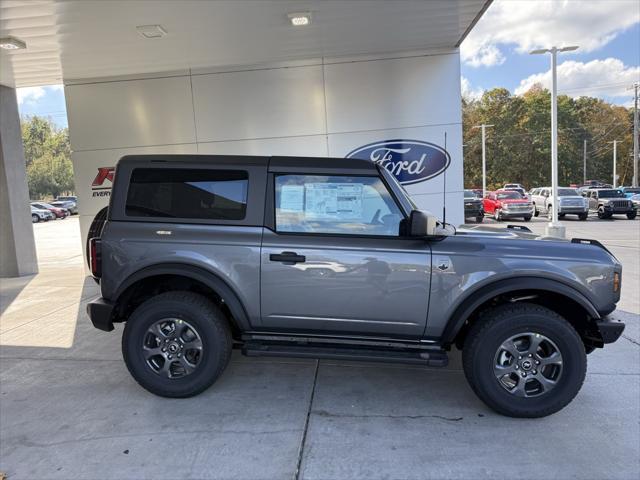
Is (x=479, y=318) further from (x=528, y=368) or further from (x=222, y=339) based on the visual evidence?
(x=222, y=339)

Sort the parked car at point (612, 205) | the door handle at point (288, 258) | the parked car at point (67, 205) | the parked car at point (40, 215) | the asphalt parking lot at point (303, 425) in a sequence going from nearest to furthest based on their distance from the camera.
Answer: the asphalt parking lot at point (303, 425) < the door handle at point (288, 258) < the parked car at point (612, 205) < the parked car at point (40, 215) < the parked car at point (67, 205)

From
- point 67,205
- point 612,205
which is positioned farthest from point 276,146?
point 67,205

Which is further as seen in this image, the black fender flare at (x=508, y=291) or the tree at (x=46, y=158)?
the tree at (x=46, y=158)

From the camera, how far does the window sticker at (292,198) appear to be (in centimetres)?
358

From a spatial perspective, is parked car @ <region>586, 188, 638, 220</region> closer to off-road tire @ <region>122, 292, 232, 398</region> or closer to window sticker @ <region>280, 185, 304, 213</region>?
window sticker @ <region>280, 185, 304, 213</region>

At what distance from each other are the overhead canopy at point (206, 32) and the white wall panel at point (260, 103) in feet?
1.04

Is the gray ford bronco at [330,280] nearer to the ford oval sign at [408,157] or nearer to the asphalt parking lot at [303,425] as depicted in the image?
the asphalt parking lot at [303,425]

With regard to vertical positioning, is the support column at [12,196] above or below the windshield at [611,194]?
above

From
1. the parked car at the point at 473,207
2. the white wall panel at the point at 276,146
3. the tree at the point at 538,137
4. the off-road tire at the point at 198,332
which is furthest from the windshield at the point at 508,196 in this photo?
the tree at the point at 538,137

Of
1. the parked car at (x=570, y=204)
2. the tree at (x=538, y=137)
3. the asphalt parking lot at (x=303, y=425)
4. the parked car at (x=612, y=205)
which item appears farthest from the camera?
the tree at (x=538, y=137)

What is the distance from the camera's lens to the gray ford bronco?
3258 millimetres

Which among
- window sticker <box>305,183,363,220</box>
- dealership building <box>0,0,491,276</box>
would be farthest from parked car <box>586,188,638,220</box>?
window sticker <box>305,183,363,220</box>

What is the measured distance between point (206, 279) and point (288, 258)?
26.9 inches

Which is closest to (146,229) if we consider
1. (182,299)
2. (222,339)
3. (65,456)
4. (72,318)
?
(182,299)
